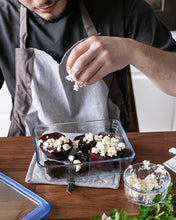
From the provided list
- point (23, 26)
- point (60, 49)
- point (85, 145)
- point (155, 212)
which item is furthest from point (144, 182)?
point (23, 26)

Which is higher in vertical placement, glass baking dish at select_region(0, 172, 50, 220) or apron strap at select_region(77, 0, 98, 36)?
apron strap at select_region(77, 0, 98, 36)

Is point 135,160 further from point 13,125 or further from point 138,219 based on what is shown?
point 13,125

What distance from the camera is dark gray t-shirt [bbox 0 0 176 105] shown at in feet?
3.72

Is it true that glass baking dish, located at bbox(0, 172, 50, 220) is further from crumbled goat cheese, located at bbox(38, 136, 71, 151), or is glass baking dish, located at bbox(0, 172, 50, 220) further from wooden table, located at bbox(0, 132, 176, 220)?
crumbled goat cheese, located at bbox(38, 136, 71, 151)

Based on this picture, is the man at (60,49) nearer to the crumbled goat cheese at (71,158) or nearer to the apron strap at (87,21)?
the apron strap at (87,21)

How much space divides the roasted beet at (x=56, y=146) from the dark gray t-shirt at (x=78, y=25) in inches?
18.4

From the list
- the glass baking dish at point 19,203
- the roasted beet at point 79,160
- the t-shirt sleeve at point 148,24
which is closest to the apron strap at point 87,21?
the t-shirt sleeve at point 148,24

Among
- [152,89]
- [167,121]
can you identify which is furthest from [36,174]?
[167,121]

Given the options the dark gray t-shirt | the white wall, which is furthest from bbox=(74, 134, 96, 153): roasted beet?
the white wall

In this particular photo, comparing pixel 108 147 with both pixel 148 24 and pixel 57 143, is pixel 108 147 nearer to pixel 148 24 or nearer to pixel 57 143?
pixel 57 143

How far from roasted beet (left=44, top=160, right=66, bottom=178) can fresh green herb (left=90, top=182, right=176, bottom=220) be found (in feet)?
0.54

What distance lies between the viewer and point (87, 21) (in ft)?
3.68

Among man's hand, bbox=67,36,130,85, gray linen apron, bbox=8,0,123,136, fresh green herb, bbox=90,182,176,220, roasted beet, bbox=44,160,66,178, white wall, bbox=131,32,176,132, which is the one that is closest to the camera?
fresh green herb, bbox=90,182,176,220

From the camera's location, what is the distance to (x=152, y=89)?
1.82 metres
